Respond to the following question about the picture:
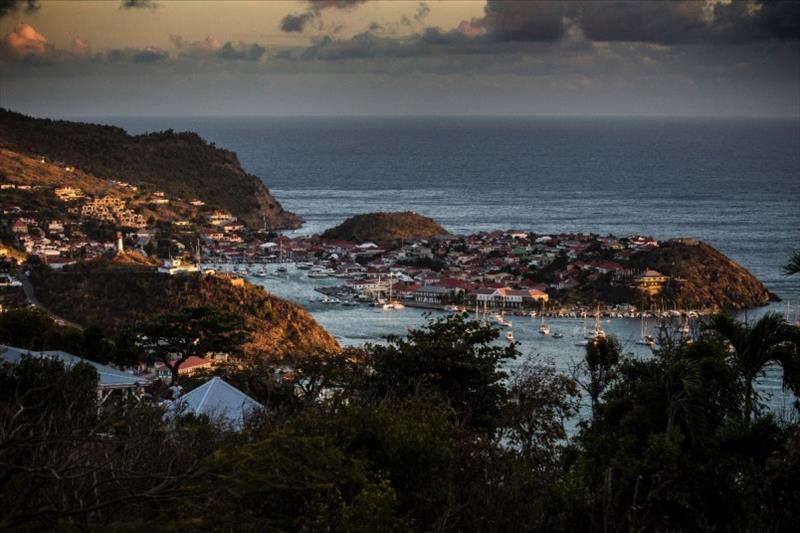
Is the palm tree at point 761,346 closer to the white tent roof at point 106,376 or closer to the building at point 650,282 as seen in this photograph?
the white tent roof at point 106,376

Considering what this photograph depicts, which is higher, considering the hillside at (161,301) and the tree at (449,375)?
the tree at (449,375)

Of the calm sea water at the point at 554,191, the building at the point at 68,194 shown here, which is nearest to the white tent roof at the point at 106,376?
the calm sea water at the point at 554,191

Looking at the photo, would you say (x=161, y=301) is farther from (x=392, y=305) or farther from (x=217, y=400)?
(x=217, y=400)

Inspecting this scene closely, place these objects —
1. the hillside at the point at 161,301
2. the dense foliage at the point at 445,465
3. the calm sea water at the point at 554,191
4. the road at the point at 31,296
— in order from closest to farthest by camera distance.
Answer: the dense foliage at the point at 445,465 → the hillside at the point at 161,301 → the road at the point at 31,296 → the calm sea water at the point at 554,191

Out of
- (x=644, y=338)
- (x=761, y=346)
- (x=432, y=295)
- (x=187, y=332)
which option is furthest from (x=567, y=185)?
(x=761, y=346)

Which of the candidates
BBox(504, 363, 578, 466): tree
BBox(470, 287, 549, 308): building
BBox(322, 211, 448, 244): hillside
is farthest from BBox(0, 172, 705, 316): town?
BBox(504, 363, 578, 466): tree

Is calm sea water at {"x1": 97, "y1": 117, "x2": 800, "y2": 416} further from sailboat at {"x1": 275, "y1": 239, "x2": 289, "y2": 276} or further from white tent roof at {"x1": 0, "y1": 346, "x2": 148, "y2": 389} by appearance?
white tent roof at {"x1": 0, "y1": 346, "x2": 148, "y2": 389}

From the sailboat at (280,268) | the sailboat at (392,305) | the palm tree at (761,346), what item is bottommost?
the sailboat at (392,305)
